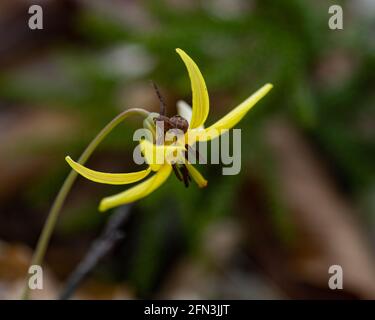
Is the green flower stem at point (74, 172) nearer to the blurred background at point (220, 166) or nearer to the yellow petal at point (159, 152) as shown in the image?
the yellow petal at point (159, 152)

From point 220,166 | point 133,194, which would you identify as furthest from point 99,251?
point 220,166

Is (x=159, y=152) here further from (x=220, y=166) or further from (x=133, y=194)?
(x=220, y=166)

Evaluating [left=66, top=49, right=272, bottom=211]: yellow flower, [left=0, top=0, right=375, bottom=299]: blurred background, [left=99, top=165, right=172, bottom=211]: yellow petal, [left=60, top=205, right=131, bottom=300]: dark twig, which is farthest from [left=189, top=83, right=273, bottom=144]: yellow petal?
[left=0, top=0, right=375, bottom=299]: blurred background

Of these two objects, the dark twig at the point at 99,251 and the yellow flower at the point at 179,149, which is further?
the dark twig at the point at 99,251

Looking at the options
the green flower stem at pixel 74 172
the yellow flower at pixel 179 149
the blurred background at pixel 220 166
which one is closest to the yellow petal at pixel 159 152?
the yellow flower at pixel 179 149

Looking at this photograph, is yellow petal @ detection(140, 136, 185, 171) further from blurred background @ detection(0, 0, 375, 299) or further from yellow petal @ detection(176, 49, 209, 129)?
blurred background @ detection(0, 0, 375, 299)

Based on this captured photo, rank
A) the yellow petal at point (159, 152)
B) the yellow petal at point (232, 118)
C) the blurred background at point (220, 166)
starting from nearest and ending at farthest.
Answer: the yellow petal at point (159, 152), the yellow petal at point (232, 118), the blurred background at point (220, 166)
